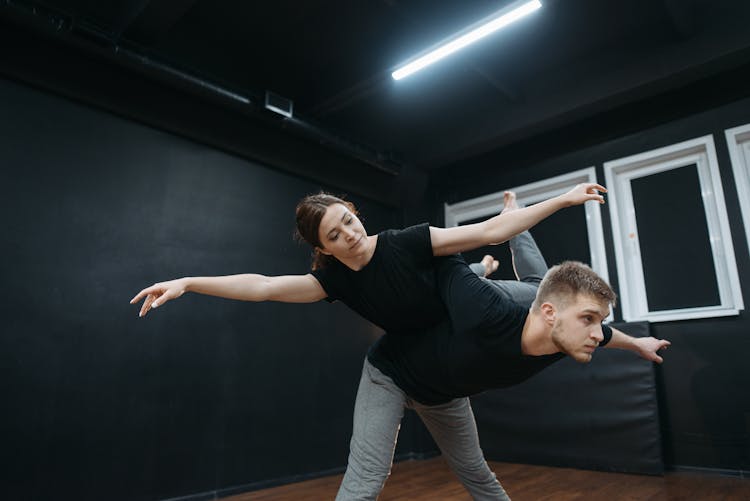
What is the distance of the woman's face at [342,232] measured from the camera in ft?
5.75

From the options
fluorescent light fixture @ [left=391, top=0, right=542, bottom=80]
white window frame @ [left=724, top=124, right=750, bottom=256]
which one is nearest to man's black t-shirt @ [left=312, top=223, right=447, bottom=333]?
fluorescent light fixture @ [left=391, top=0, right=542, bottom=80]

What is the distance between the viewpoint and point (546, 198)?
16.3 feet

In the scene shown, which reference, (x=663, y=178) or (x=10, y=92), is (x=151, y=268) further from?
(x=663, y=178)

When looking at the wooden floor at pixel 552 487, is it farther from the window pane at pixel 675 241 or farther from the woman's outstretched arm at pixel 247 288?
the woman's outstretched arm at pixel 247 288

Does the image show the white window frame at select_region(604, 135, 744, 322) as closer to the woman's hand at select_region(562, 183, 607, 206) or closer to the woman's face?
the woman's hand at select_region(562, 183, 607, 206)

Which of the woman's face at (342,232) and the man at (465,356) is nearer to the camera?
the man at (465,356)

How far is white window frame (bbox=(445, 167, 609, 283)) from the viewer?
14.7 feet

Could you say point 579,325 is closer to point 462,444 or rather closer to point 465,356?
point 465,356

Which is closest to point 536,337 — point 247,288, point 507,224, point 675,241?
point 507,224

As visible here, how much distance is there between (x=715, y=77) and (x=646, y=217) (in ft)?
3.97

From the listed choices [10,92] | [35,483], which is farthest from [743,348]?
[10,92]

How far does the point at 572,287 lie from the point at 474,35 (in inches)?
96.8

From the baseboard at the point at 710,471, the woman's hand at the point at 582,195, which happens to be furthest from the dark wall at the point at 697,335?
the woman's hand at the point at 582,195

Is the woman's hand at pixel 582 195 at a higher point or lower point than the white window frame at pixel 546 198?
lower
